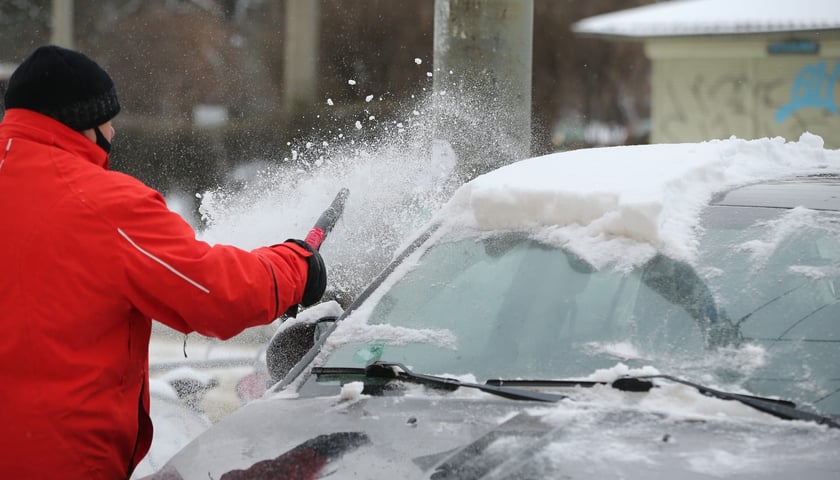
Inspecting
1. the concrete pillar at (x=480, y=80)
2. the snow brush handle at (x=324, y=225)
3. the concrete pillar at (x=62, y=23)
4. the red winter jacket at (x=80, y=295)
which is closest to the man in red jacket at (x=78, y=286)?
the red winter jacket at (x=80, y=295)

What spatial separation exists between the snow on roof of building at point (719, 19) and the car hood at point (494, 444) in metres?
10.1

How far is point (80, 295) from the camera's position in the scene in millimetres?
2488

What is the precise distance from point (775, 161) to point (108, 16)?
12442 mm

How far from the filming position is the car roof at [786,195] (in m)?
2.96

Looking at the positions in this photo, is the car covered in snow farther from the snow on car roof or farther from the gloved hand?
the gloved hand

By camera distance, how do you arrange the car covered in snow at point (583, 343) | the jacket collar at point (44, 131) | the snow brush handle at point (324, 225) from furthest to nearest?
the snow brush handle at point (324, 225) → the jacket collar at point (44, 131) → the car covered in snow at point (583, 343)

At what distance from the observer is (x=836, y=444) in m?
2.20

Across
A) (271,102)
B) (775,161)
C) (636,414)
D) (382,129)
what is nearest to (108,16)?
(271,102)

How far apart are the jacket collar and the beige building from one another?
406 inches

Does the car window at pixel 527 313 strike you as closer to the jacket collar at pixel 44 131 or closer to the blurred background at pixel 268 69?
the jacket collar at pixel 44 131

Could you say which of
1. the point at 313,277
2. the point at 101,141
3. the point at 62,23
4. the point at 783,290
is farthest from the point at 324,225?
the point at 62,23

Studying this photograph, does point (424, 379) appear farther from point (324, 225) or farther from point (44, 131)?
point (44, 131)

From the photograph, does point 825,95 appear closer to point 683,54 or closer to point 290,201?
point 683,54

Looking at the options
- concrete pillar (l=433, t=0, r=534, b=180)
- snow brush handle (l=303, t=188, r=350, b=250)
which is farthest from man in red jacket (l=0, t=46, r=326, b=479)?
concrete pillar (l=433, t=0, r=534, b=180)
